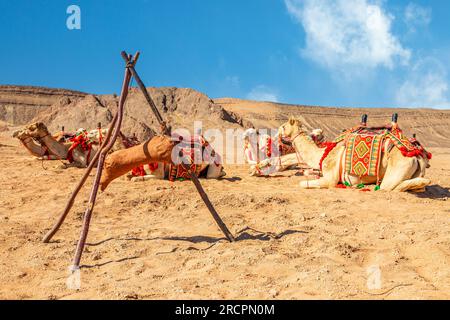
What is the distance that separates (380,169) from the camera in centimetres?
904

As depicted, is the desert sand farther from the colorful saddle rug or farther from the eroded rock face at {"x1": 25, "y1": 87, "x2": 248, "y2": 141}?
the eroded rock face at {"x1": 25, "y1": 87, "x2": 248, "y2": 141}

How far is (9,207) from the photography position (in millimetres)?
7734

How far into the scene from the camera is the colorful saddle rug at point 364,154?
8.98 meters

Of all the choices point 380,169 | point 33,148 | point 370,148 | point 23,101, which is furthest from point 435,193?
point 23,101

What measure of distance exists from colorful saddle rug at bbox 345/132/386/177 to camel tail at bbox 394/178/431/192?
0.57m

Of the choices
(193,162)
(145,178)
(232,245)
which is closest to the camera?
(232,245)

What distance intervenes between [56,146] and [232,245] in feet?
29.5

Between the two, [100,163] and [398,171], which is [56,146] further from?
[398,171]

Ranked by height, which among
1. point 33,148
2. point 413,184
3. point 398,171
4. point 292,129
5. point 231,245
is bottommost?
point 231,245

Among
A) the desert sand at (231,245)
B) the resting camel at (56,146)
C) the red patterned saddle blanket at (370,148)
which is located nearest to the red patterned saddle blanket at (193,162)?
the desert sand at (231,245)

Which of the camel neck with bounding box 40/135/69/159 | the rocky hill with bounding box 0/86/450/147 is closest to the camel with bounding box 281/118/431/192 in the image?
the camel neck with bounding box 40/135/69/159

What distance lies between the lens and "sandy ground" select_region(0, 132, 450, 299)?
4.01 m

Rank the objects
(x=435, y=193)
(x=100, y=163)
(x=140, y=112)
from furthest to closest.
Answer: (x=140, y=112), (x=435, y=193), (x=100, y=163)
